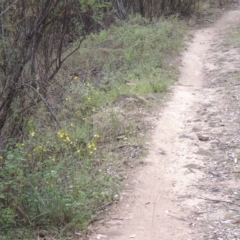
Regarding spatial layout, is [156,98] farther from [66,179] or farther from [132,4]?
[132,4]

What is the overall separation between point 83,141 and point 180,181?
1.64 m

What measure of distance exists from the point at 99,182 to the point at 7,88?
1508 millimetres

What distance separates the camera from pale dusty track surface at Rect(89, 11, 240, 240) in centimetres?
434

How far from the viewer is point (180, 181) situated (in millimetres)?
5320

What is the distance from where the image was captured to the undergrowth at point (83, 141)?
431 centimetres

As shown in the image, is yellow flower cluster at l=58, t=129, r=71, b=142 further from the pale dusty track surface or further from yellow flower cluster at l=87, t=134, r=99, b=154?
the pale dusty track surface

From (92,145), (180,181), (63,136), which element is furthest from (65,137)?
(180,181)

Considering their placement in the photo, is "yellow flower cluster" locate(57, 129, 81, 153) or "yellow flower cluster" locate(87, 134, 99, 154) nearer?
"yellow flower cluster" locate(57, 129, 81, 153)

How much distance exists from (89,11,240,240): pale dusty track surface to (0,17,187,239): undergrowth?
25cm

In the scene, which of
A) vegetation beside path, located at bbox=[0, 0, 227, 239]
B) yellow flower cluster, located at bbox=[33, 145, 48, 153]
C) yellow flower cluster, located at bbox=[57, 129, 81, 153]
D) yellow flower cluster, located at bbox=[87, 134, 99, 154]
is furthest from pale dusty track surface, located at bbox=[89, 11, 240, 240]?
yellow flower cluster, located at bbox=[33, 145, 48, 153]

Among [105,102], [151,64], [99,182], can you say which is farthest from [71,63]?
[99,182]

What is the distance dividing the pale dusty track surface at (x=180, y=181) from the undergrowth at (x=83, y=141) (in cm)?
25

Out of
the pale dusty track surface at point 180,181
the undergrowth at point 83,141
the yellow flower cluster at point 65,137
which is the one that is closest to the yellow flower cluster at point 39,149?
the undergrowth at point 83,141

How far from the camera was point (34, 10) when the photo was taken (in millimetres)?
7180
